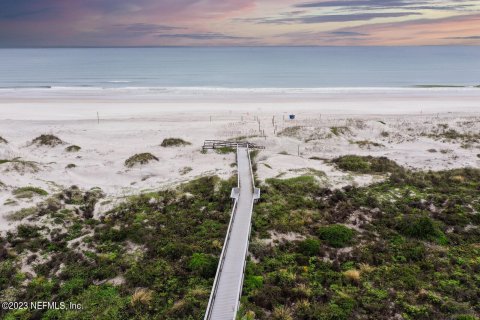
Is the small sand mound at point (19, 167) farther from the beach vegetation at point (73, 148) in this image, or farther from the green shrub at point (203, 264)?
the green shrub at point (203, 264)

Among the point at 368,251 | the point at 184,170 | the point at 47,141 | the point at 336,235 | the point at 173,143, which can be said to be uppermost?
the point at 47,141

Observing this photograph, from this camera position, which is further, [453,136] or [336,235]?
[453,136]

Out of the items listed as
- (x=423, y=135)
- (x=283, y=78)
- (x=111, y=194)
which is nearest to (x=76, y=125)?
(x=111, y=194)

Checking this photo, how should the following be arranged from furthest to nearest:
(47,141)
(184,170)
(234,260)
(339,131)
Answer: (339,131) → (47,141) → (184,170) → (234,260)

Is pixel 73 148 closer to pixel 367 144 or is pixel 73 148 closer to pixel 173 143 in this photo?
pixel 173 143

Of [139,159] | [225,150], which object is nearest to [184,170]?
[139,159]

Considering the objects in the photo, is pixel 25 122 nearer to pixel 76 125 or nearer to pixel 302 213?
pixel 76 125

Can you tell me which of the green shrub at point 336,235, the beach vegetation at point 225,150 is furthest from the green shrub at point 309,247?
the beach vegetation at point 225,150
